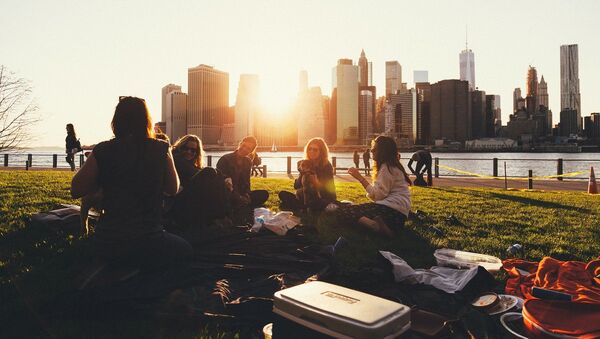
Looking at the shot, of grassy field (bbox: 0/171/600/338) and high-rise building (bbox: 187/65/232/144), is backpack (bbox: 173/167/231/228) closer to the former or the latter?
grassy field (bbox: 0/171/600/338)

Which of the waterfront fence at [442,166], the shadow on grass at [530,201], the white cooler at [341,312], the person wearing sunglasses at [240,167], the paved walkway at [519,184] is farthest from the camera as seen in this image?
the waterfront fence at [442,166]

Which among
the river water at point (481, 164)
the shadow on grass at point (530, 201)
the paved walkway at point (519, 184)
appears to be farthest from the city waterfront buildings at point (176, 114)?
the shadow on grass at point (530, 201)

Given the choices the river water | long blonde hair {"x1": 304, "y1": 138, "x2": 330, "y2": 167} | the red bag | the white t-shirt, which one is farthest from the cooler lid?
the river water

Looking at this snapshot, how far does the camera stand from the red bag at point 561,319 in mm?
2443

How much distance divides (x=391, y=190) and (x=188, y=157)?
118 inches

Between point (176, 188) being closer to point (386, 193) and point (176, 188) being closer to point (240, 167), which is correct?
point (386, 193)

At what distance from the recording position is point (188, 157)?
6.06 meters

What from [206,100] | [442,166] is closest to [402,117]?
[206,100]

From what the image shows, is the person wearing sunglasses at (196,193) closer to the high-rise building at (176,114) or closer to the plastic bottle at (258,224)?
the plastic bottle at (258,224)

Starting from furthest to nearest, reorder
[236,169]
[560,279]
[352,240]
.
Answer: [236,169], [352,240], [560,279]

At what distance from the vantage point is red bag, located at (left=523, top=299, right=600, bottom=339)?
244 cm

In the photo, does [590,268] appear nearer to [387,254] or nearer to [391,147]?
[387,254]

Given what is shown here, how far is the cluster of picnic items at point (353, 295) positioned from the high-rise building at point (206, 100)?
17179 cm

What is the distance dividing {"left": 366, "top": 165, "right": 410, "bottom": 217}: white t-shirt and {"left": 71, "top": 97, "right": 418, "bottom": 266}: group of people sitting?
0.01 m
